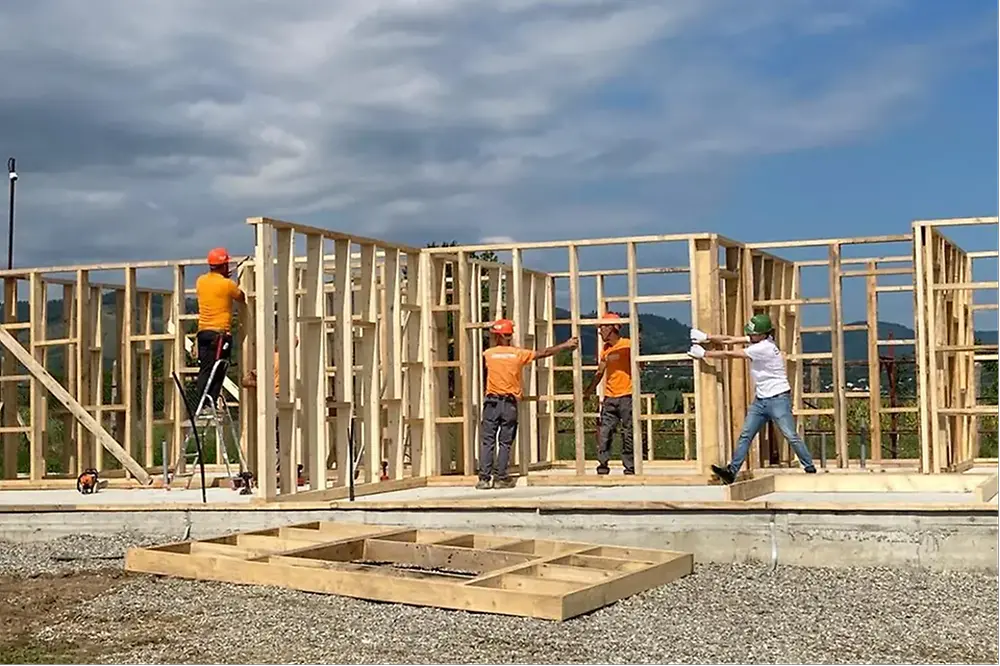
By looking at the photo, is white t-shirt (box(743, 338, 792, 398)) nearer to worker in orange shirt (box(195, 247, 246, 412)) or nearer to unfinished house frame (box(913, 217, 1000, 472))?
unfinished house frame (box(913, 217, 1000, 472))

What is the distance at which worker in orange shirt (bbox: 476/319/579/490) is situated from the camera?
44.5 ft

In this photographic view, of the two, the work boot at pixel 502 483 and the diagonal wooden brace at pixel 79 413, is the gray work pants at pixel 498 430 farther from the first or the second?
the diagonal wooden brace at pixel 79 413

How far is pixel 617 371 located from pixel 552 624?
7562 millimetres

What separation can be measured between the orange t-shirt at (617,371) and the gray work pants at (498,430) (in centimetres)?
188

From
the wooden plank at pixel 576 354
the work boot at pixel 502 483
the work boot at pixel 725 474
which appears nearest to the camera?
the work boot at pixel 725 474

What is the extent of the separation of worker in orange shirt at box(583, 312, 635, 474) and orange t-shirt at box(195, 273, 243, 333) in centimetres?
418

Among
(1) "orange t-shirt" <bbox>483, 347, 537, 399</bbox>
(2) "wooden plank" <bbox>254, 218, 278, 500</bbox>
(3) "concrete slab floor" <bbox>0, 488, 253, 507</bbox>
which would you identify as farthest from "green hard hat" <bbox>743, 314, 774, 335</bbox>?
(3) "concrete slab floor" <bbox>0, 488, 253, 507</bbox>

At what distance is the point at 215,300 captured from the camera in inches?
523

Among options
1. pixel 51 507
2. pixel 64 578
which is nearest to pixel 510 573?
pixel 64 578

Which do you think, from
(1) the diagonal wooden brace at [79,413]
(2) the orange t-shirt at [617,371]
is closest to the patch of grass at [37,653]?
(1) the diagonal wooden brace at [79,413]

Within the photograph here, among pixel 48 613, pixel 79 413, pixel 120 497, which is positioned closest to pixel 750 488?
pixel 48 613

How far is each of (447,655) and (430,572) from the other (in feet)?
9.21

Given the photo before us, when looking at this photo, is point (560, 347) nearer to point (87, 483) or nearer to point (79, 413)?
point (87, 483)

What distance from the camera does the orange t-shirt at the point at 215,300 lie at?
13297 mm
